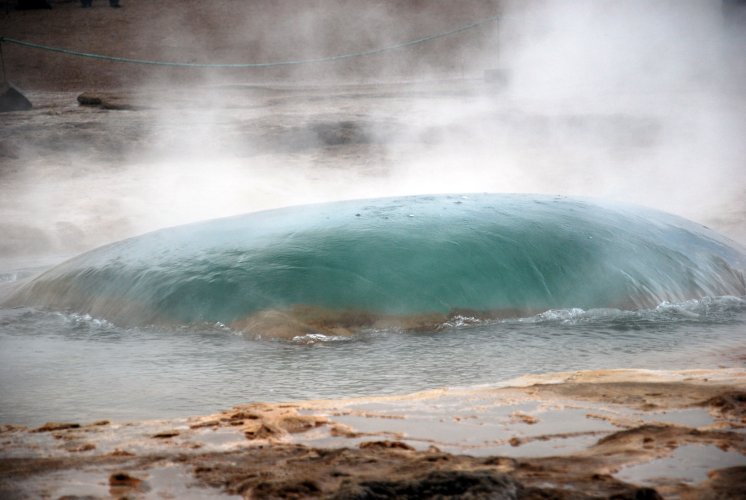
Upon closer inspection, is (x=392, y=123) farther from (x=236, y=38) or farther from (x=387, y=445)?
(x=387, y=445)

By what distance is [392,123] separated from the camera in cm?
1010

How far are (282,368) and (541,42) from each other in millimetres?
10386

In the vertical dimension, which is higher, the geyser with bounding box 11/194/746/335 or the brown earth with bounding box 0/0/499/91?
the brown earth with bounding box 0/0/499/91

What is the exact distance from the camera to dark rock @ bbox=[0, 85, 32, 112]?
10.6 m

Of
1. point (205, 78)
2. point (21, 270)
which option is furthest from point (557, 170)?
point (205, 78)

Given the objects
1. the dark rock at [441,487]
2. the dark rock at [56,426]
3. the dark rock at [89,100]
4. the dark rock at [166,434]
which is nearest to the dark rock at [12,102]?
the dark rock at [89,100]

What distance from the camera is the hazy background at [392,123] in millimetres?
8172

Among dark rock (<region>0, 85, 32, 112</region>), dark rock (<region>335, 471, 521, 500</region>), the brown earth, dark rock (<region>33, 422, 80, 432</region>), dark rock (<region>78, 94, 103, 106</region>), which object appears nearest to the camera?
dark rock (<region>335, 471, 521, 500</region>)

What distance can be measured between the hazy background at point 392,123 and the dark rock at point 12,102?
0.17 metres

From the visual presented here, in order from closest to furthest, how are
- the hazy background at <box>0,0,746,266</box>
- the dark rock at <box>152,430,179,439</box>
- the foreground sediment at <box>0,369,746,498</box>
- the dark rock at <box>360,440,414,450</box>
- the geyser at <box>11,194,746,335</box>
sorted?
1. the foreground sediment at <box>0,369,746,498</box>
2. the dark rock at <box>360,440,414,450</box>
3. the dark rock at <box>152,430,179,439</box>
4. the geyser at <box>11,194,746,335</box>
5. the hazy background at <box>0,0,746,266</box>

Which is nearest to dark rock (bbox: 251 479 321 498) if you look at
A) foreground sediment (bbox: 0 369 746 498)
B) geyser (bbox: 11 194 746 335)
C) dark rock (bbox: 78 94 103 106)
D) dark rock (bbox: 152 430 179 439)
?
foreground sediment (bbox: 0 369 746 498)

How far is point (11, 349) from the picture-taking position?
3832mm

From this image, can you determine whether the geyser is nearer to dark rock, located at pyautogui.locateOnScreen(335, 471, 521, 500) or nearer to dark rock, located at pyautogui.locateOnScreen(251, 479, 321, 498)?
dark rock, located at pyautogui.locateOnScreen(251, 479, 321, 498)

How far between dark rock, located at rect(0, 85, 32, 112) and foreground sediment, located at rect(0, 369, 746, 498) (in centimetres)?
885
